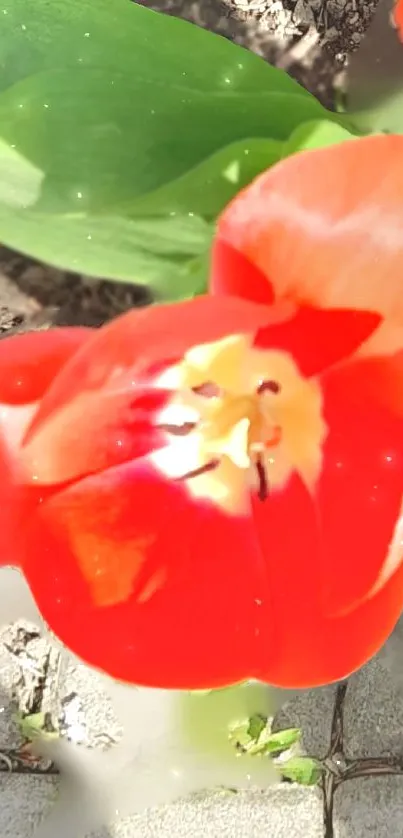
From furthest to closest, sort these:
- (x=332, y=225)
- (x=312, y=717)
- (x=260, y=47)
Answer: (x=312, y=717)
(x=260, y=47)
(x=332, y=225)

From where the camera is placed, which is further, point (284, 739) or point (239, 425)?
point (284, 739)

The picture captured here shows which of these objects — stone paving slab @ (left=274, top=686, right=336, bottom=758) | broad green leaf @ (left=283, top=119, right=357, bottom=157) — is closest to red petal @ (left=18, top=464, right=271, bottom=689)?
broad green leaf @ (left=283, top=119, right=357, bottom=157)

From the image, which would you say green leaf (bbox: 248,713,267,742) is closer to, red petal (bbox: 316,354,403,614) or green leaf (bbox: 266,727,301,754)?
green leaf (bbox: 266,727,301,754)

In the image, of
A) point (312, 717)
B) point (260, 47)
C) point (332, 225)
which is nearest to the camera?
point (332, 225)

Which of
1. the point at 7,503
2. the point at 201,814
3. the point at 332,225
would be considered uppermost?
the point at 332,225

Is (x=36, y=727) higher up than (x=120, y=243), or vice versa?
(x=120, y=243)

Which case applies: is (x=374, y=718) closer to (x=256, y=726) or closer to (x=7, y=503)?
(x=256, y=726)

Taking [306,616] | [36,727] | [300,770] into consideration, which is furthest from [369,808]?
[306,616]

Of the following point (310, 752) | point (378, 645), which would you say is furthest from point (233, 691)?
point (378, 645)
